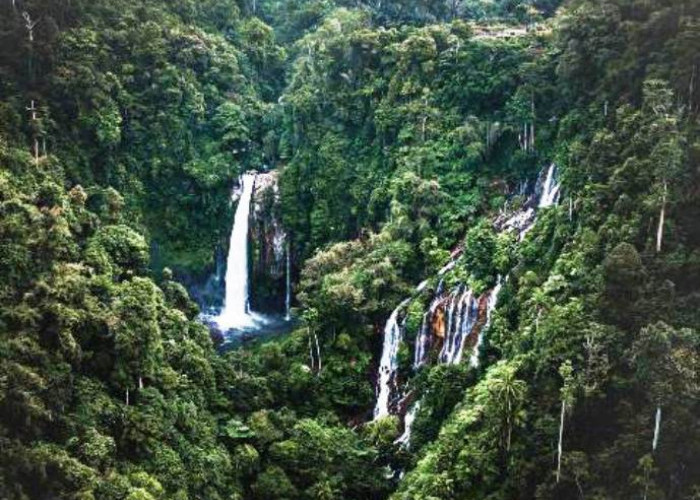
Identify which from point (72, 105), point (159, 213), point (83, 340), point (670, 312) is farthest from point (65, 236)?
point (670, 312)

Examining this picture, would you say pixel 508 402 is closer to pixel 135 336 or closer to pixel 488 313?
pixel 488 313

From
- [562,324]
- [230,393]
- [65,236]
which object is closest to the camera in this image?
[562,324]

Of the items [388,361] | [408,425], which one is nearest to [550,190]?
[388,361]

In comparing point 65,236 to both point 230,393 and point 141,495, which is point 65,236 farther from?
point 141,495

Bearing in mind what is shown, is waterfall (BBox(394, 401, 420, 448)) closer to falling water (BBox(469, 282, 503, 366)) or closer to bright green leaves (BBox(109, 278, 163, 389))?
falling water (BBox(469, 282, 503, 366))

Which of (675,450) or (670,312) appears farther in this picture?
(670,312)

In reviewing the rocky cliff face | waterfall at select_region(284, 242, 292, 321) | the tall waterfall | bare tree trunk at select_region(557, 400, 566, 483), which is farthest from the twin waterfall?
the tall waterfall
